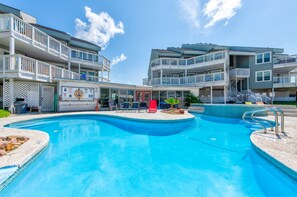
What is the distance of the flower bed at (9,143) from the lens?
330 cm

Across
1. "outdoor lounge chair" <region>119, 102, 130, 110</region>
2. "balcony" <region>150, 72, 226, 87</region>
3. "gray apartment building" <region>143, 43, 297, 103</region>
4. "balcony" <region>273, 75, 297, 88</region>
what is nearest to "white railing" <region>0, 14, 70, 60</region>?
"outdoor lounge chair" <region>119, 102, 130, 110</region>

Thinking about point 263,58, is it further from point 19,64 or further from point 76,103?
point 19,64

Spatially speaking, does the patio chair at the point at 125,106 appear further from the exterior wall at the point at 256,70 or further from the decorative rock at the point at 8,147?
the exterior wall at the point at 256,70

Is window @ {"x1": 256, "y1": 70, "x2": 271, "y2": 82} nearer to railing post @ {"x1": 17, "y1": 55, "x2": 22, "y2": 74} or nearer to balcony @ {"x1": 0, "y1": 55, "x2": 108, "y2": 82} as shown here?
balcony @ {"x1": 0, "y1": 55, "x2": 108, "y2": 82}

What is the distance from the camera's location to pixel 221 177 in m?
3.27

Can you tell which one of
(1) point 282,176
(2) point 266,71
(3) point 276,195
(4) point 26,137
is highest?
(2) point 266,71

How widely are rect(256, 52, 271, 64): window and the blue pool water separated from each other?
62.2 feet

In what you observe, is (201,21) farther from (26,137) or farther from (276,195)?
(26,137)

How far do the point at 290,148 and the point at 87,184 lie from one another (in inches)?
213

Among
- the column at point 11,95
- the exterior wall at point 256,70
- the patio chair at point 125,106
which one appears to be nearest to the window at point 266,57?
the exterior wall at point 256,70

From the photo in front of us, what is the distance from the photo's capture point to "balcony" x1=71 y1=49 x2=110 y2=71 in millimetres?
14830

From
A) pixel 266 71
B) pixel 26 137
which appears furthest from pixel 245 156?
pixel 266 71

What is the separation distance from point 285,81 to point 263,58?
4.29m

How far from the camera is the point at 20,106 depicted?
32.3 feet
